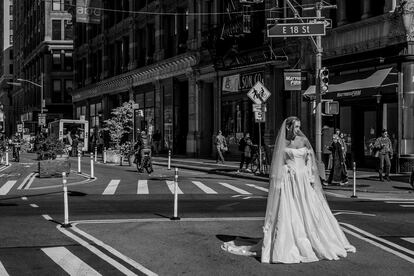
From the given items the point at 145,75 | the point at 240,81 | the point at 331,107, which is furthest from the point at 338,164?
the point at 145,75

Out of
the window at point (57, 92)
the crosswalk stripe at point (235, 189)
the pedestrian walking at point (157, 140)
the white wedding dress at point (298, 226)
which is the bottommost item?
the crosswalk stripe at point (235, 189)

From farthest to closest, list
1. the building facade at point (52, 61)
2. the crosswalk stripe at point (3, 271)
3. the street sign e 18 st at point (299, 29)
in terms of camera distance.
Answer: the building facade at point (52, 61), the street sign e 18 st at point (299, 29), the crosswalk stripe at point (3, 271)

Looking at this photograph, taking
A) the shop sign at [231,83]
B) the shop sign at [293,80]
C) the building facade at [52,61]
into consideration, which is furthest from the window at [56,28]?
the shop sign at [293,80]

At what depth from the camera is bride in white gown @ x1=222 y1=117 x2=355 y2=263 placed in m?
8.16

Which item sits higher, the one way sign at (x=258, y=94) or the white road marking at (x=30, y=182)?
the one way sign at (x=258, y=94)

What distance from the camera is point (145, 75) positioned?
162 ft

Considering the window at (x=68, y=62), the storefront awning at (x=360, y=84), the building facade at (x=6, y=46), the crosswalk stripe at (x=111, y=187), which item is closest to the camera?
the crosswalk stripe at (x=111, y=187)

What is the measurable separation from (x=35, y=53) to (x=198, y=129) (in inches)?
2438

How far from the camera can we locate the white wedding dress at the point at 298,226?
26.7ft

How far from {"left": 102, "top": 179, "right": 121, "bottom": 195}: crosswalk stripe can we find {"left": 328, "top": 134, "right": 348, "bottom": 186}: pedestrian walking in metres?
7.42

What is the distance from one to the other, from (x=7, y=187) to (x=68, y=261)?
1263 centimetres

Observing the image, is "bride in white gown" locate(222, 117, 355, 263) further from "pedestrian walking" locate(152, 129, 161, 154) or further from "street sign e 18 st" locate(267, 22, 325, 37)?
"pedestrian walking" locate(152, 129, 161, 154)

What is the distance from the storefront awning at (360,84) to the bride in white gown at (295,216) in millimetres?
15117

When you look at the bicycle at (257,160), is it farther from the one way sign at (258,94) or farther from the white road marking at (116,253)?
the white road marking at (116,253)
